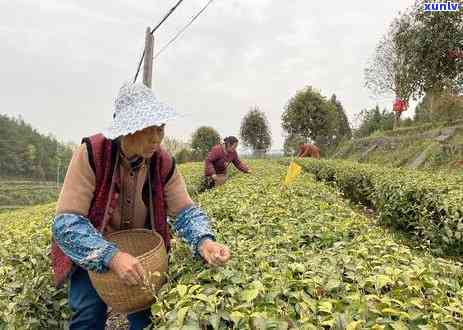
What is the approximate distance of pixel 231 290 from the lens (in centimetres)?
193

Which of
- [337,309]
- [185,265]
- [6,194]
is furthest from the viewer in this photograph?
[6,194]

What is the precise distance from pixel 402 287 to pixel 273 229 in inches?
66.8

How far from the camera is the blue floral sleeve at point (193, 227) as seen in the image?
254cm

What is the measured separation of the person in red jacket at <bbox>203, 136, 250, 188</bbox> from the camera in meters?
9.95

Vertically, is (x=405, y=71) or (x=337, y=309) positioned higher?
(x=405, y=71)

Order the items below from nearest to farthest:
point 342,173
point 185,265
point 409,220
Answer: point 185,265, point 409,220, point 342,173

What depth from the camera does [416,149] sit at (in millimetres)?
18844

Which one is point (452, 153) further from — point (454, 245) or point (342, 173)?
point (454, 245)

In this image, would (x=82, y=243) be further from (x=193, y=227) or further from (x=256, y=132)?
(x=256, y=132)

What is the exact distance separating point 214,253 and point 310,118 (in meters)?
37.4

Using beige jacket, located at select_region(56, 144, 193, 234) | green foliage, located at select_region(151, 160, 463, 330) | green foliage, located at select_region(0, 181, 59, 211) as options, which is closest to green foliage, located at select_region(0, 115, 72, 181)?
green foliage, located at select_region(0, 181, 59, 211)

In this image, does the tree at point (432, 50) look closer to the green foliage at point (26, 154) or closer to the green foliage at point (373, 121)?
the green foliage at point (373, 121)

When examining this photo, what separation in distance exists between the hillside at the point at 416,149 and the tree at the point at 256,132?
1841 cm

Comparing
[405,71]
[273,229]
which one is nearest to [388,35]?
[405,71]
